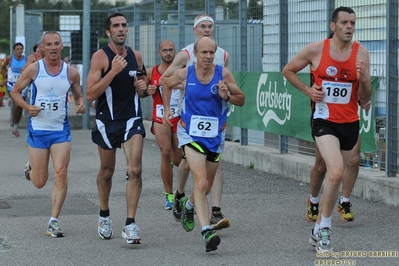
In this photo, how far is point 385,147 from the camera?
1195 centimetres

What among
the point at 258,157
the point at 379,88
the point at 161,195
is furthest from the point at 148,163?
the point at 379,88

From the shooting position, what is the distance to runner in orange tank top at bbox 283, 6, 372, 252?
873 cm

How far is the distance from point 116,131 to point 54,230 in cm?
111

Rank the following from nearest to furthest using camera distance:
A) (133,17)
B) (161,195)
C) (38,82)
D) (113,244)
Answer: (113,244)
(38,82)
(161,195)
(133,17)

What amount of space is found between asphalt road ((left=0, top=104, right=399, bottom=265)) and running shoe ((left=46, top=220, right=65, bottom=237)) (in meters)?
0.09

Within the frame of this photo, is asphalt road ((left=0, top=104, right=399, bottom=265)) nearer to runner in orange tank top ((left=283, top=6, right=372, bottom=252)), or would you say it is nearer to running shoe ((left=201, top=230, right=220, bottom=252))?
running shoe ((left=201, top=230, right=220, bottom=252))

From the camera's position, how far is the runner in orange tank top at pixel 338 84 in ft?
28.7

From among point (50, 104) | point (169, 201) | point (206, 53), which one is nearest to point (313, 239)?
point (206, 53)

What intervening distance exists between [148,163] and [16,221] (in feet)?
20.4

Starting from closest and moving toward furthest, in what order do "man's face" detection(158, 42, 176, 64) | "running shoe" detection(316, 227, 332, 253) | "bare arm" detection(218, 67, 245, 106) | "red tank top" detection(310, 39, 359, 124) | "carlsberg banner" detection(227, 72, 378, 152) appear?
"running shoe" detection(316, 227, 332, 253) < "red tank top" detection(310, 39, 359, 124) < "bare arm" detection(218, 67, 245, 106) < "man's face" detection(158, 42, 176, 64) < "carlsberg banner" detection(227, 72, 378, 152)

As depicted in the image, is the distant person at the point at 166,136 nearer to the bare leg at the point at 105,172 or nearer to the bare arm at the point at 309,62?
the bare leg at the point at 105,172

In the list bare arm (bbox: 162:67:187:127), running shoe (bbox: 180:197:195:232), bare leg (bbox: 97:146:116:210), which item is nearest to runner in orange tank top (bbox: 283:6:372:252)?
bare arm (bbox: 162:67:187:127)

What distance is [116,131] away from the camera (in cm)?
934

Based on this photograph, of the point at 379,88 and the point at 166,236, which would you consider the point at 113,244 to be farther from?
the point at 379,88
